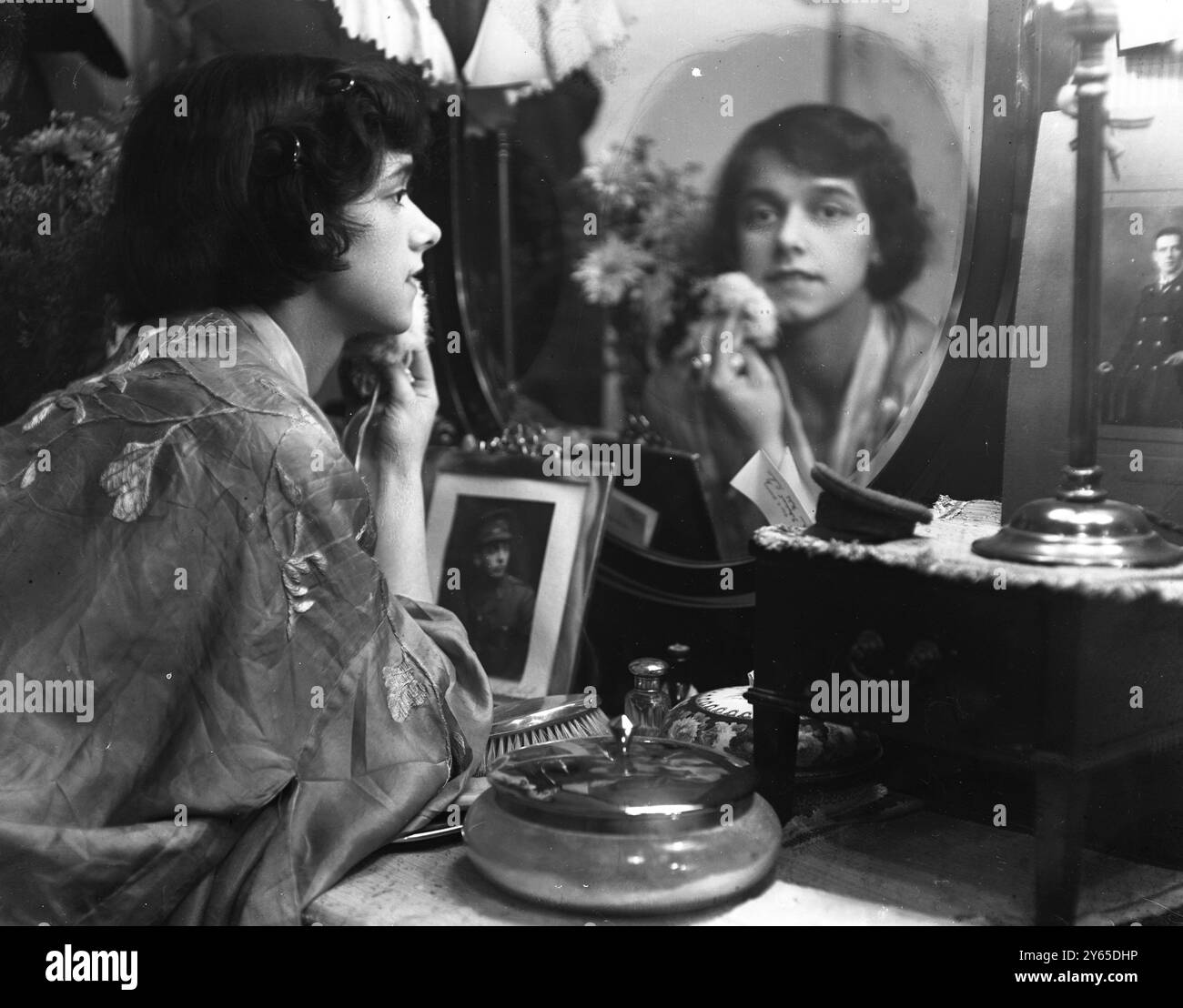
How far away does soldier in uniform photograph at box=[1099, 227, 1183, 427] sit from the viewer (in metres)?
1.25

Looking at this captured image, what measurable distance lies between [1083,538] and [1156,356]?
0.84 ft

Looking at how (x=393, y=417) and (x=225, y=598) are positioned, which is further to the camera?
(x=393, y=417)

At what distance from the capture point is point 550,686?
1.61m

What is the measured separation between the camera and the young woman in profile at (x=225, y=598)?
4.13ft

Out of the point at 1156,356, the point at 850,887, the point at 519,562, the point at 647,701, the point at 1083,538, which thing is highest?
the point at 1156,356

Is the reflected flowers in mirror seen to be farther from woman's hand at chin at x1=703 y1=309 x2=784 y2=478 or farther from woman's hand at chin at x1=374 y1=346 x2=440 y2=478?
woman's hand at chin at x1=374 y1=346 x2=440 y2=478

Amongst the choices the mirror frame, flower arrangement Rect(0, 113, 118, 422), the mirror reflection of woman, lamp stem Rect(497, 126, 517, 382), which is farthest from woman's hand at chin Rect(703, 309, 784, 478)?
flower arrangement Rect(0, 113, 118, 422)

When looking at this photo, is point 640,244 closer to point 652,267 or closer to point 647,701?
point 652,267

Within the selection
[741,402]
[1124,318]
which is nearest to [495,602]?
[741,402]

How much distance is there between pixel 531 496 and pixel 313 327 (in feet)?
1.12

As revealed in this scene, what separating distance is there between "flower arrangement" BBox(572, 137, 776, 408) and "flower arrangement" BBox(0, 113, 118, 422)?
25.5 inches

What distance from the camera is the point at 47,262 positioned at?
1.70m

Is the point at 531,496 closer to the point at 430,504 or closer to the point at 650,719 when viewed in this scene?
the point at 430,504

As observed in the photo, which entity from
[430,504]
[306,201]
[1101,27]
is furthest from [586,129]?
[1101,27]
